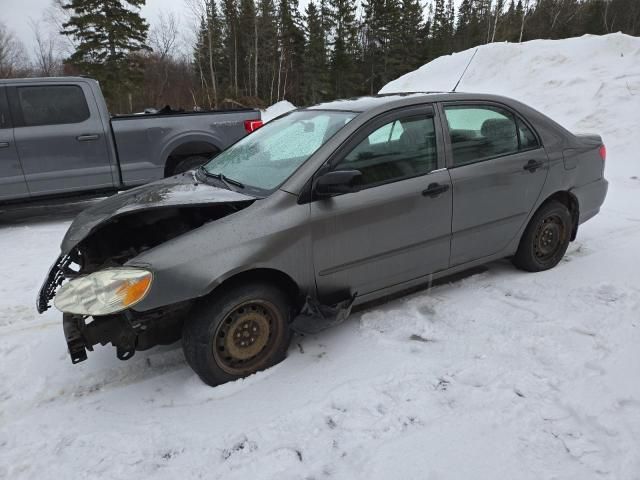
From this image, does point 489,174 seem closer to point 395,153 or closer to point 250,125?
point 395,153

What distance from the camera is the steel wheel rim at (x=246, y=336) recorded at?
271 centimetres

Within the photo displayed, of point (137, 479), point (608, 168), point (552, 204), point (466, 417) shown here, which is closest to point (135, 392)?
point (137, 479)

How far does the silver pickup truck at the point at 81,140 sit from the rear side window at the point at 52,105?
1cm

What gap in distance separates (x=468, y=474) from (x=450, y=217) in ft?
6.20

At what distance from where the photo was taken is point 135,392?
279 centimetres

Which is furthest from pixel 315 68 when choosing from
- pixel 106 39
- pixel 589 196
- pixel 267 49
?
pixel 589 196

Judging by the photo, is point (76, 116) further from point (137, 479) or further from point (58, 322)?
point (137, 479)

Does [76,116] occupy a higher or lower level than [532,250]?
higher

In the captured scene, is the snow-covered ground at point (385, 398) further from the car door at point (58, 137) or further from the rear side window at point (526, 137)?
the car door at point (58, 137)

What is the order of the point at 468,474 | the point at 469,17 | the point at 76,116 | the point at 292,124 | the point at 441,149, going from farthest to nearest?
the point at 469,17
the point at 76,116
the point at 292,124
the point at 441,149
the point at 468,474

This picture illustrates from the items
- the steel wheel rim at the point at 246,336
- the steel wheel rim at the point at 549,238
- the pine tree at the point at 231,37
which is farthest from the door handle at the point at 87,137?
the pine tree at the point at 231,37

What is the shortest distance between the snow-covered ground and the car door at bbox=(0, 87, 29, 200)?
2569 mm

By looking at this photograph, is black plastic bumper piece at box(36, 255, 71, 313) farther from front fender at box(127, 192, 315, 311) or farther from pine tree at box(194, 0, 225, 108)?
pine tree at box(194, 0, 225, 108)

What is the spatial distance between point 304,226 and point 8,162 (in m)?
5.25
